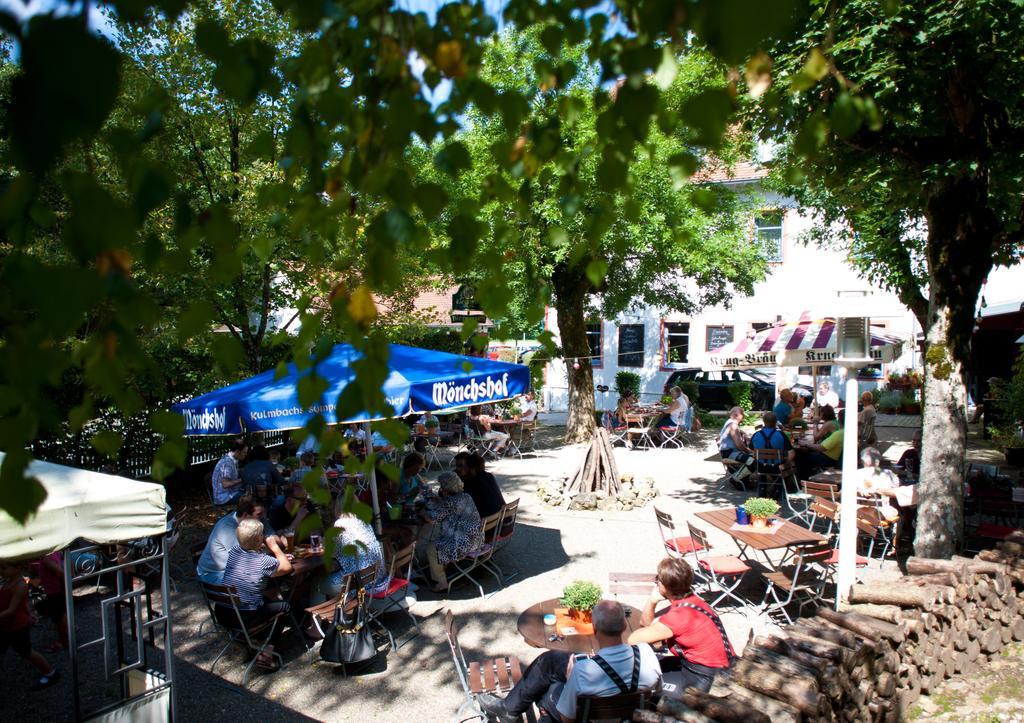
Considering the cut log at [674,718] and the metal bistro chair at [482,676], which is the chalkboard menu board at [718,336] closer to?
the metal bistro chair at [482,676]

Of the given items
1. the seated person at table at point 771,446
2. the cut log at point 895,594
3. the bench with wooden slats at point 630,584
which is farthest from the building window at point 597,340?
the cut log at point 895,594

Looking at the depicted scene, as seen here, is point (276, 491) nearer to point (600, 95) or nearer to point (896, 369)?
point (600, 95)

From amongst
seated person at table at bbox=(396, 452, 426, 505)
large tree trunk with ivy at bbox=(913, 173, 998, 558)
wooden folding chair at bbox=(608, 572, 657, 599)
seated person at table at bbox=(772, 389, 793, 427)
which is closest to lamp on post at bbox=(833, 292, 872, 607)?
large tree trunk with ivy at bbox=(913, 173, 998, 558)

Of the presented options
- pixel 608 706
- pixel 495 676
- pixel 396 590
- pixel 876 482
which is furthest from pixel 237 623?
pixel 876 482

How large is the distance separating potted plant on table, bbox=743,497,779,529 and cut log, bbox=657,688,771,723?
334cm

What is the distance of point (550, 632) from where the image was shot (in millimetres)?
4836

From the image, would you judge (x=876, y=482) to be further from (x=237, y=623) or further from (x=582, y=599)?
(x=237, y=623)

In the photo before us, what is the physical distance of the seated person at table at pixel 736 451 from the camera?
1134 centimetres

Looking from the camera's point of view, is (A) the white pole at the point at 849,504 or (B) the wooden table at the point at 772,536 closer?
(A) the white pole at the point at 849,504

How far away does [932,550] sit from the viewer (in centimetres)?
657

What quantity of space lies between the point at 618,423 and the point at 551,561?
29.8ft

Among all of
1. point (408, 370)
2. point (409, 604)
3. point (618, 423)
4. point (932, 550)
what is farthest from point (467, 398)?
point (618, 423)

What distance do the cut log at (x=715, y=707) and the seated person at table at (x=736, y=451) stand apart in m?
8.14

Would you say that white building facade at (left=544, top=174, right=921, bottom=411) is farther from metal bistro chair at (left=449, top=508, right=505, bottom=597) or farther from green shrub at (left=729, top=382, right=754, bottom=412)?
metal bistro chair at (left=449, top=508, right=505, bottom=597)
